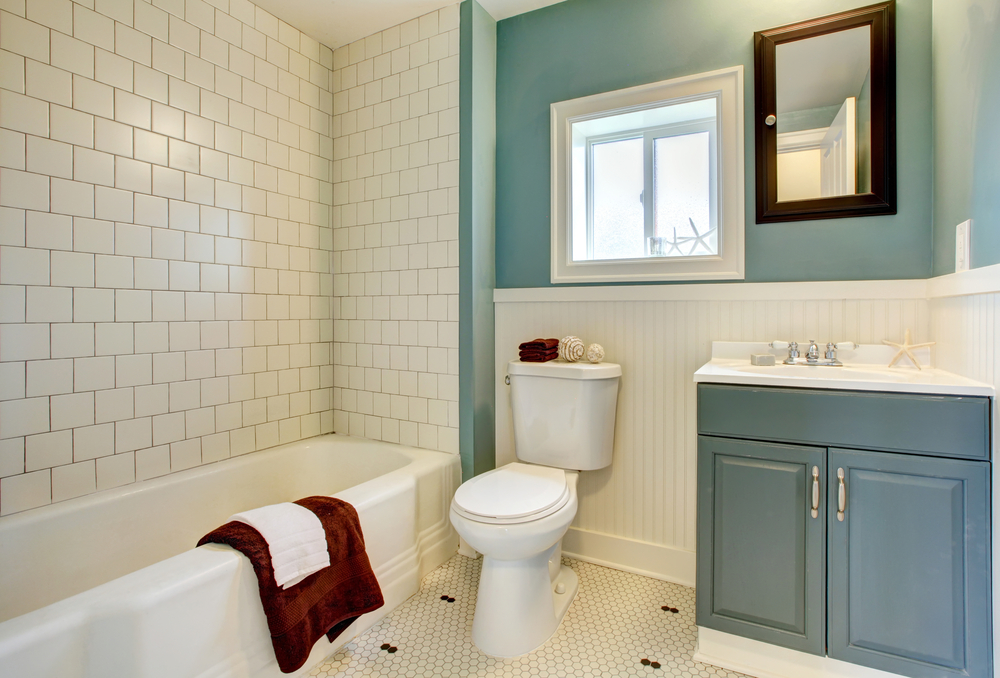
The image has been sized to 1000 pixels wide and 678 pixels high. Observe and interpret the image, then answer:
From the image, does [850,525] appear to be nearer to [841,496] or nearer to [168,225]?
[841,496]

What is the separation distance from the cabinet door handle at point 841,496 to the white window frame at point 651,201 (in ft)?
2.59

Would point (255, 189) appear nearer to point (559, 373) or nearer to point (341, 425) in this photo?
point (341, 425)

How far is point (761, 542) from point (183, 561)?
4.99 ft

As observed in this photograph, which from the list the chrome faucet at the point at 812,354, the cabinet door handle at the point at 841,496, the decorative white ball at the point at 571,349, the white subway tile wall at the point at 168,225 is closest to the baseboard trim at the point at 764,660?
the cabinet door handle at the point at 841,496

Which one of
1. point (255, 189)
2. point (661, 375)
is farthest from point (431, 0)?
point (661, 375)

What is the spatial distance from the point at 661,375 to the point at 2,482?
2.21m

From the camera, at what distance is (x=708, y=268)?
1934 millimetres

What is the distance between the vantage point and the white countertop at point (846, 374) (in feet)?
4.20

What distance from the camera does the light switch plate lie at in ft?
4.45

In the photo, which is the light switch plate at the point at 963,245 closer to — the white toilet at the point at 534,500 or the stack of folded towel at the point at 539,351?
the white toilet at the point at 534,500

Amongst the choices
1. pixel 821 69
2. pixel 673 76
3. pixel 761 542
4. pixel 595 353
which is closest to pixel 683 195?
pixel 673 76

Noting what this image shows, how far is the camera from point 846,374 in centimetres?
156

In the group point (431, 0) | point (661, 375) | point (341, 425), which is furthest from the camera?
point (341, 425)

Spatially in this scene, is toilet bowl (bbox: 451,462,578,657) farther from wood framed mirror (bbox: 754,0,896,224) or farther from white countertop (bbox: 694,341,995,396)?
wood framed mirror (bbox: 754,0,896,224)
